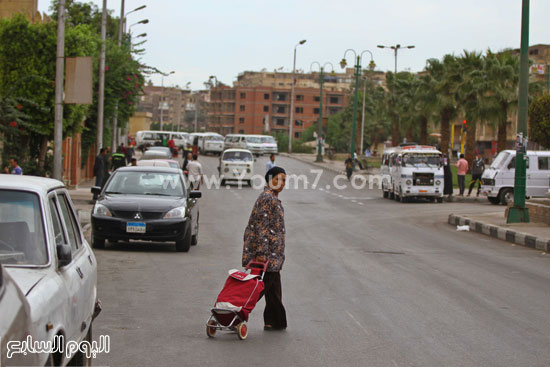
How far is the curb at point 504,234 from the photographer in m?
19.0

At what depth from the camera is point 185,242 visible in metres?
15.7

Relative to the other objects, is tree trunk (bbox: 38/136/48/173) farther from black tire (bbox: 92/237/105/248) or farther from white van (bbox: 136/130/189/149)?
white van (bbox: 136/130/189/149)

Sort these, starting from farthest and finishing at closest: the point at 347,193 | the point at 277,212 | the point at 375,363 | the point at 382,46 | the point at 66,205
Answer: the point at 382,46
the point at 347,193
the point at 277,212
the point at 375,363
the point at 66,205

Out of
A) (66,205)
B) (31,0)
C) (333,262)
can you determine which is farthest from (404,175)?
(66,205)

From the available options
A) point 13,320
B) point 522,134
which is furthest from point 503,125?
point 13,320

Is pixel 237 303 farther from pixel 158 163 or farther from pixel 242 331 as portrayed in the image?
pixel 158 163

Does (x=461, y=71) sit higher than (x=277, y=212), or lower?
higher

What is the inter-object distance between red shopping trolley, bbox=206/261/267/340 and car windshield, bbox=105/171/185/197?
8.33 m

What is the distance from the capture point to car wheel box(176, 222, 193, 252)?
15620 mm

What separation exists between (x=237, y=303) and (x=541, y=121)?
65.5 ft

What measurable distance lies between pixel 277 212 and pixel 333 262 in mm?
6380

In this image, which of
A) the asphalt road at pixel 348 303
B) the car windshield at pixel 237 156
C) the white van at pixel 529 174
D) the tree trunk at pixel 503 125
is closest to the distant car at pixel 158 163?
the asphalt road at pixel 348 303

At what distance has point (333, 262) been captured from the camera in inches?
584

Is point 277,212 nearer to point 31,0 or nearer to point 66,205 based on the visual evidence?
point 66,205
